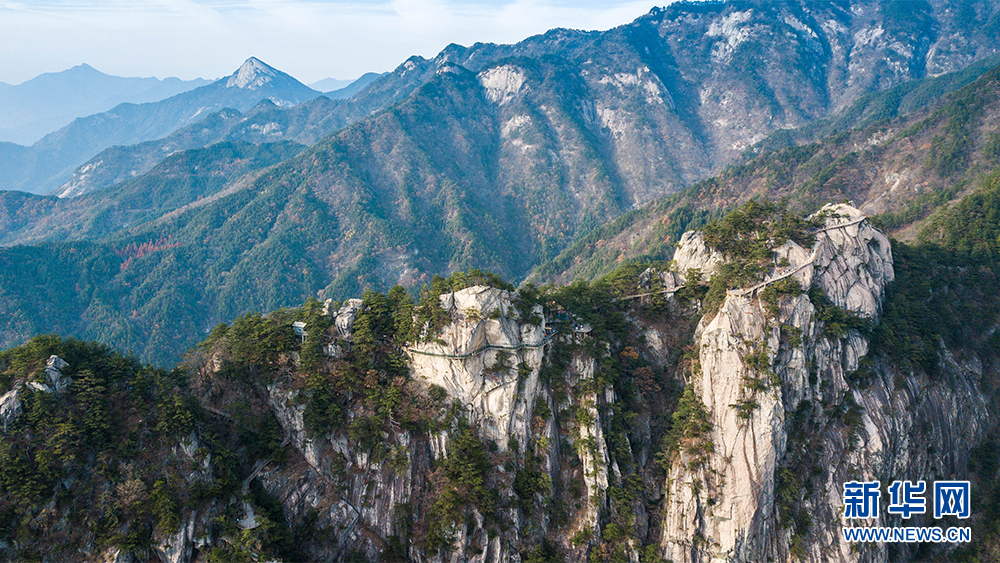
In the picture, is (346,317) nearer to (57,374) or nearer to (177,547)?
(57,374)

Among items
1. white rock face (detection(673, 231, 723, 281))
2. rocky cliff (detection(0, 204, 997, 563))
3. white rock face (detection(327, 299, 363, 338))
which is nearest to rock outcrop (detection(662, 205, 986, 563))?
rocky cliff (detection(0, 204, 997, 563))

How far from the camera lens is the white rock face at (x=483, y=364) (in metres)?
50.9

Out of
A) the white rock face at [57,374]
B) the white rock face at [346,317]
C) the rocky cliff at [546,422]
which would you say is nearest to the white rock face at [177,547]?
the rocky cliff at [546,422]

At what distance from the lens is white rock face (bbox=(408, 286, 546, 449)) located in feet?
167

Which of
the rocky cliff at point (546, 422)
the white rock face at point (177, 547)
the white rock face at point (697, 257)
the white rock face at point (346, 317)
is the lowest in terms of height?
the white rock face at point (177, 547)

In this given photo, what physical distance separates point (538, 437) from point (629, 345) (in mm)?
17227

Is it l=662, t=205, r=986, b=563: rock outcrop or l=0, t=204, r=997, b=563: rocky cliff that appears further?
l=662, t=205, r=986, b=563: rock outcrop

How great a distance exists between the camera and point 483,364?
51.9 m

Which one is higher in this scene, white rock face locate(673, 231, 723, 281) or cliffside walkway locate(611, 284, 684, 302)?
white rock face locate(673, 231, 723, 281)

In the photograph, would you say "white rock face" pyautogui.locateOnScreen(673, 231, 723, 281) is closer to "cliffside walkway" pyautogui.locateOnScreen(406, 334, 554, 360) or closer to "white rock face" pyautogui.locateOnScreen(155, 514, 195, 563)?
"cliffside walkway" pyautogui.locateOnScreen(406, 334, 554, 360)

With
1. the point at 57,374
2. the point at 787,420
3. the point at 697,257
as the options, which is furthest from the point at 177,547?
the point at 697,257

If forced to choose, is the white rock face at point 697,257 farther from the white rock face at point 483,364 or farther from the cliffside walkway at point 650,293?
the white rock face at point 483,364

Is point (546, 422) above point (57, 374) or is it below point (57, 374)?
below

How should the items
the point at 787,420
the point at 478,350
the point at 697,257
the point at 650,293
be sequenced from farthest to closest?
1. the point at 697,257
2. the point at 650,293
3. the point at 478,350
4. the point at 787,420
